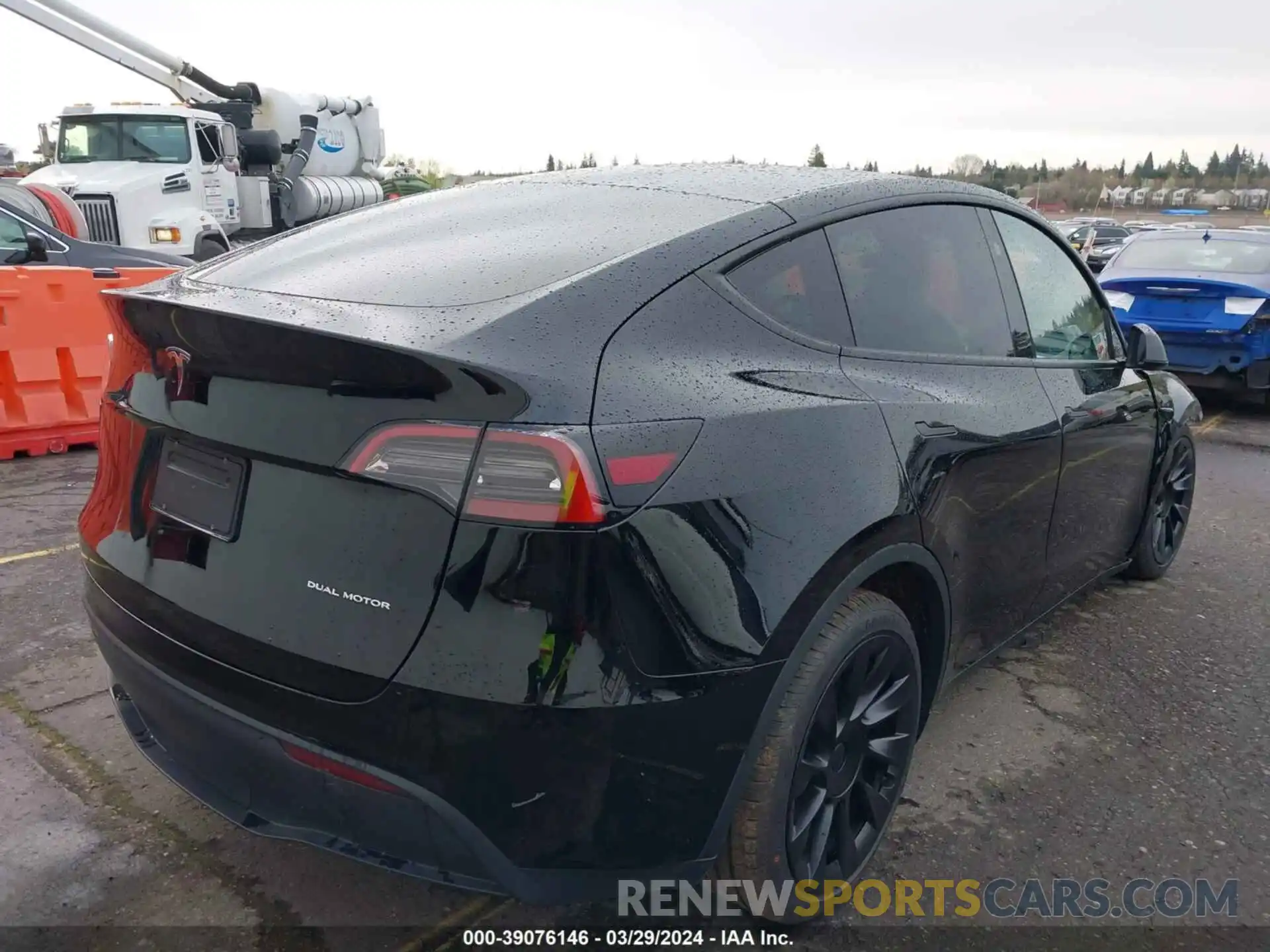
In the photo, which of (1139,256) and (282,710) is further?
(1139,256)

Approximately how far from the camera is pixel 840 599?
2148 mm

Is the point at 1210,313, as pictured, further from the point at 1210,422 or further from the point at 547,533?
the point at 547,533

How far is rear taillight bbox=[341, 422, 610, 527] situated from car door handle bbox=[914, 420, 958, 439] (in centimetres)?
103

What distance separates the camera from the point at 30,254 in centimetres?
848

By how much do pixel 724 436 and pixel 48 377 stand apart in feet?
19.2

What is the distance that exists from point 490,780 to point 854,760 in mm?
968

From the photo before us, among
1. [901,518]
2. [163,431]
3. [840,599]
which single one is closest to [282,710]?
[163,431]

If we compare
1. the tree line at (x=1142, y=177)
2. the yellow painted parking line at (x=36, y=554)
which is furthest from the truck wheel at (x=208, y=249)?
the tree line at (x=1142, y=177)

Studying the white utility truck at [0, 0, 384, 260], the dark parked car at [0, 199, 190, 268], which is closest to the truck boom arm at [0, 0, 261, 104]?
the white utility truck at [0, 0, 384, 260]

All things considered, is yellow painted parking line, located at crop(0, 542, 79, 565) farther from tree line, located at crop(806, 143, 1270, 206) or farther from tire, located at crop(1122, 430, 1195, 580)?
tree line, located at crop(806, 143, 1270, 206)

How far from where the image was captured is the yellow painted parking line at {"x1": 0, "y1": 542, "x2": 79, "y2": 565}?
4.49 metres

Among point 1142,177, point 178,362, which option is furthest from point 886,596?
point 1142,177

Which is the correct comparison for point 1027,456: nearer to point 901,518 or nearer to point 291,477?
point 901,518

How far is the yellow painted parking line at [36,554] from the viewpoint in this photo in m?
4.49
